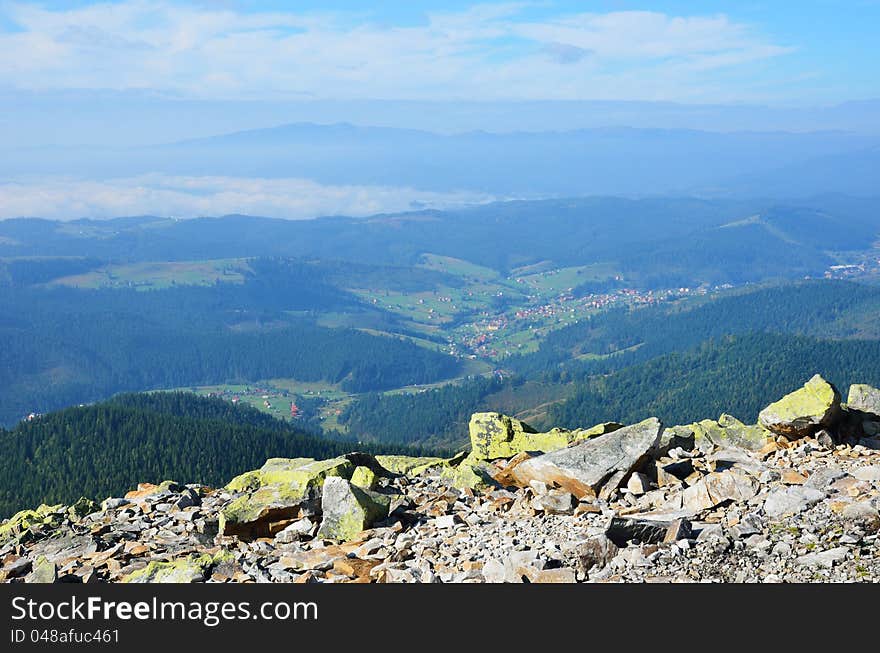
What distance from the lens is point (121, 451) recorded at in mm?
142125

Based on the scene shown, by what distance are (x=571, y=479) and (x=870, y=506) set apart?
31.5 ft

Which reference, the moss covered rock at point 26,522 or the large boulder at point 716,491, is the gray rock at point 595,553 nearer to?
the large boulder at point 716,491

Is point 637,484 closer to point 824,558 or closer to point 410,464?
point 824,558

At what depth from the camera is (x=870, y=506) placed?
2198 centimetres

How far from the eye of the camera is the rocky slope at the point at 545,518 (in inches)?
840

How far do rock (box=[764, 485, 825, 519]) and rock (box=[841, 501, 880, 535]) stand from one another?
1.37 meters

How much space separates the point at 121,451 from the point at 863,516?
140 m

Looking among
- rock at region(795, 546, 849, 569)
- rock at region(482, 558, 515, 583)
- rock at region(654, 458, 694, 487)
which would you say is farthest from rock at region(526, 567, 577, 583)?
rock at region(654, 458, 694, 487)

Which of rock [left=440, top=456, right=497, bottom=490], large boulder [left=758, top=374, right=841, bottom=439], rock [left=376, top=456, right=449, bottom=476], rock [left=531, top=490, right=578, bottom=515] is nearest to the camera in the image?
rock [left=531, top=490, right=578, bottom=515]

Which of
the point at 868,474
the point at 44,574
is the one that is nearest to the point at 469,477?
the point at 868,474

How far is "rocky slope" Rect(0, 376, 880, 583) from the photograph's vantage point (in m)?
21.3

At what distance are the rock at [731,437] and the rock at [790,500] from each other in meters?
8.49

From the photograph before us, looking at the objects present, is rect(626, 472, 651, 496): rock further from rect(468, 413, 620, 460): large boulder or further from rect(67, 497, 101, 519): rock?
rect(67, 497, 101, 519): rock
